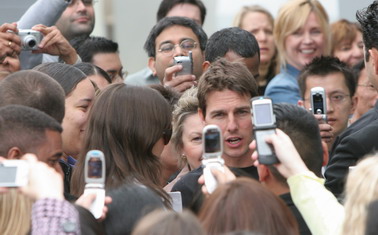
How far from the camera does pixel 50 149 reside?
15.1ft

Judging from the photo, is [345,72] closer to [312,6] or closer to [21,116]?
[312,6]

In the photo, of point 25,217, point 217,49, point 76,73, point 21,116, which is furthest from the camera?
point 217,49

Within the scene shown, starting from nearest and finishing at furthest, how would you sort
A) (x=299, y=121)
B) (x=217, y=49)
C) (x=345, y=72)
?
1. (x=299, y=121)
2. (x=217, y=49)
3. (x=345, y=72)

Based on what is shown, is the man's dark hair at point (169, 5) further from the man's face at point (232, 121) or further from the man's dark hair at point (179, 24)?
the man's face at point (232, 121)

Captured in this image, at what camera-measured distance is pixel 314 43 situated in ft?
29.3

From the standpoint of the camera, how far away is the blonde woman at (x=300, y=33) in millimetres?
8875

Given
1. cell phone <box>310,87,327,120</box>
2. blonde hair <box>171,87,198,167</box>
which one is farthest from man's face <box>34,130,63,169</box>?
cell phone <box>310,87,327,120</box>

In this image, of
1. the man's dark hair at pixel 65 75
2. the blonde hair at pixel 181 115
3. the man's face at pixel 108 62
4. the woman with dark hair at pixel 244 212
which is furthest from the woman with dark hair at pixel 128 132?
the man's face at pixel 108 62

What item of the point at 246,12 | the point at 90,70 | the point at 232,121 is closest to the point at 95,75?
the point at 90,70


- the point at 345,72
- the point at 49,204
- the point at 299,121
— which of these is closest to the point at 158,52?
the point at 345,72

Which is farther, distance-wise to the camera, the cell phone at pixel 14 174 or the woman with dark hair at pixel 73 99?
the woman with dark hair at pixel 73 99

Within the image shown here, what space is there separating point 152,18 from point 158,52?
2.68 meters

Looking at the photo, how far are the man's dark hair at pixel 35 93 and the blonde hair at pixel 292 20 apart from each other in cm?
383

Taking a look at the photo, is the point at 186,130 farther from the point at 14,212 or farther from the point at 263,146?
the point at 14,212
